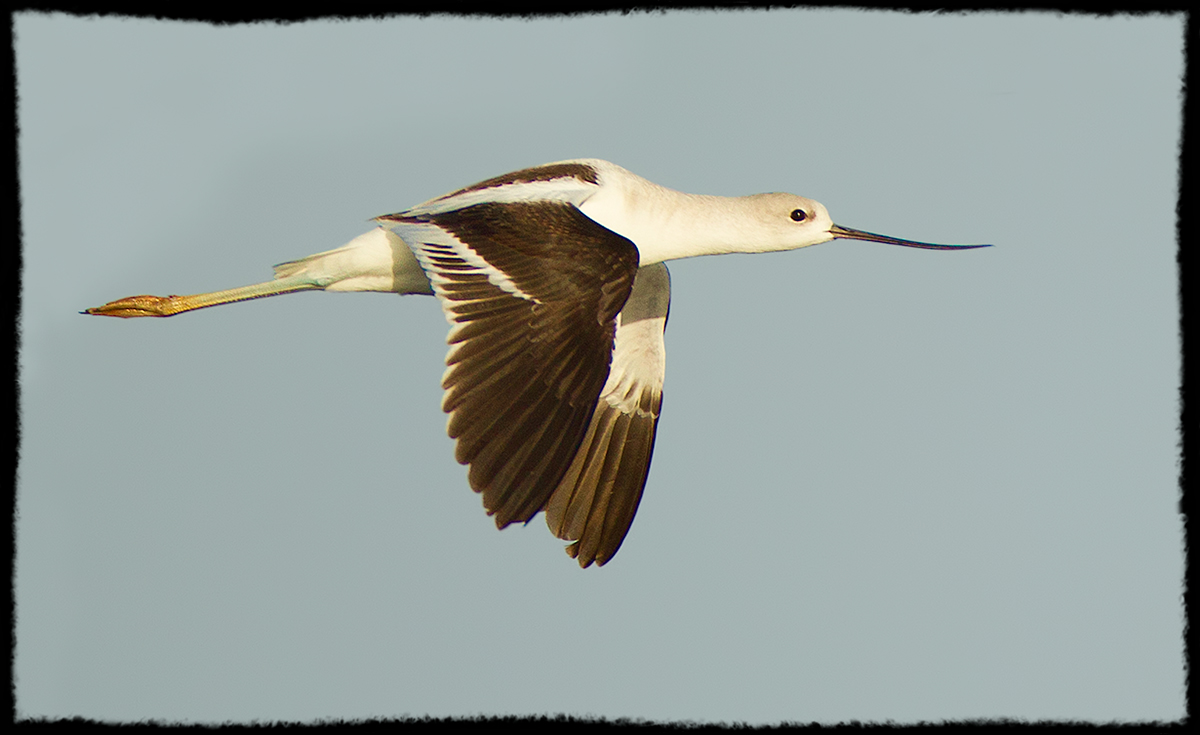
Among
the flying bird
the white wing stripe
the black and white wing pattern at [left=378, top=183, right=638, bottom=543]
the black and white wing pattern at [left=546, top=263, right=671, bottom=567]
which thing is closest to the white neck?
the flying bird

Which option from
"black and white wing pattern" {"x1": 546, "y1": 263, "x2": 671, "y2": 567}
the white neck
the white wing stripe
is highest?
the white neck

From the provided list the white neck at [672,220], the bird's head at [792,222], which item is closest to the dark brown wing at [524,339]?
the white neck at [672,220]

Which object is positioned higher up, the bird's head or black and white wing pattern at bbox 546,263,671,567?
the bird's head

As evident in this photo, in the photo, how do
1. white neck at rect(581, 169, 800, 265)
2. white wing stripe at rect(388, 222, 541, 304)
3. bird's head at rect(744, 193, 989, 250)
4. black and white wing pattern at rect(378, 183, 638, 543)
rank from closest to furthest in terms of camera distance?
black and white wing pattern at rect(378, 183, 638, 543), white wing stripe at rect(388, 222, 541, 304), white neck at rect(581, 169, 800, 265), bird's head at rect(744, 193, 989, 250)

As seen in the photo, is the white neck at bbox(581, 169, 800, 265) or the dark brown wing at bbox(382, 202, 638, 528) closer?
the dark brown wing at bbox(382, 202, 638, 528)

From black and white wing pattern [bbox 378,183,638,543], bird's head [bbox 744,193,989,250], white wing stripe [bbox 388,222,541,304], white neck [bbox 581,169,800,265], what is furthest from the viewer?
bird's head [bbox 744,193,989,250]

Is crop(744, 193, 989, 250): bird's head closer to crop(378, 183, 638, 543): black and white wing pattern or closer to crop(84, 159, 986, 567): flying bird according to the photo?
crop(84, 159, 986, 567): flying bird

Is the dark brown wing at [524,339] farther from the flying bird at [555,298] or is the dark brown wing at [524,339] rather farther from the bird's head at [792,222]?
the bird's head at [792,222]

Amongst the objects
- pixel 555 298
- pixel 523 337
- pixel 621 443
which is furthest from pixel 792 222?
pixel 523 337
